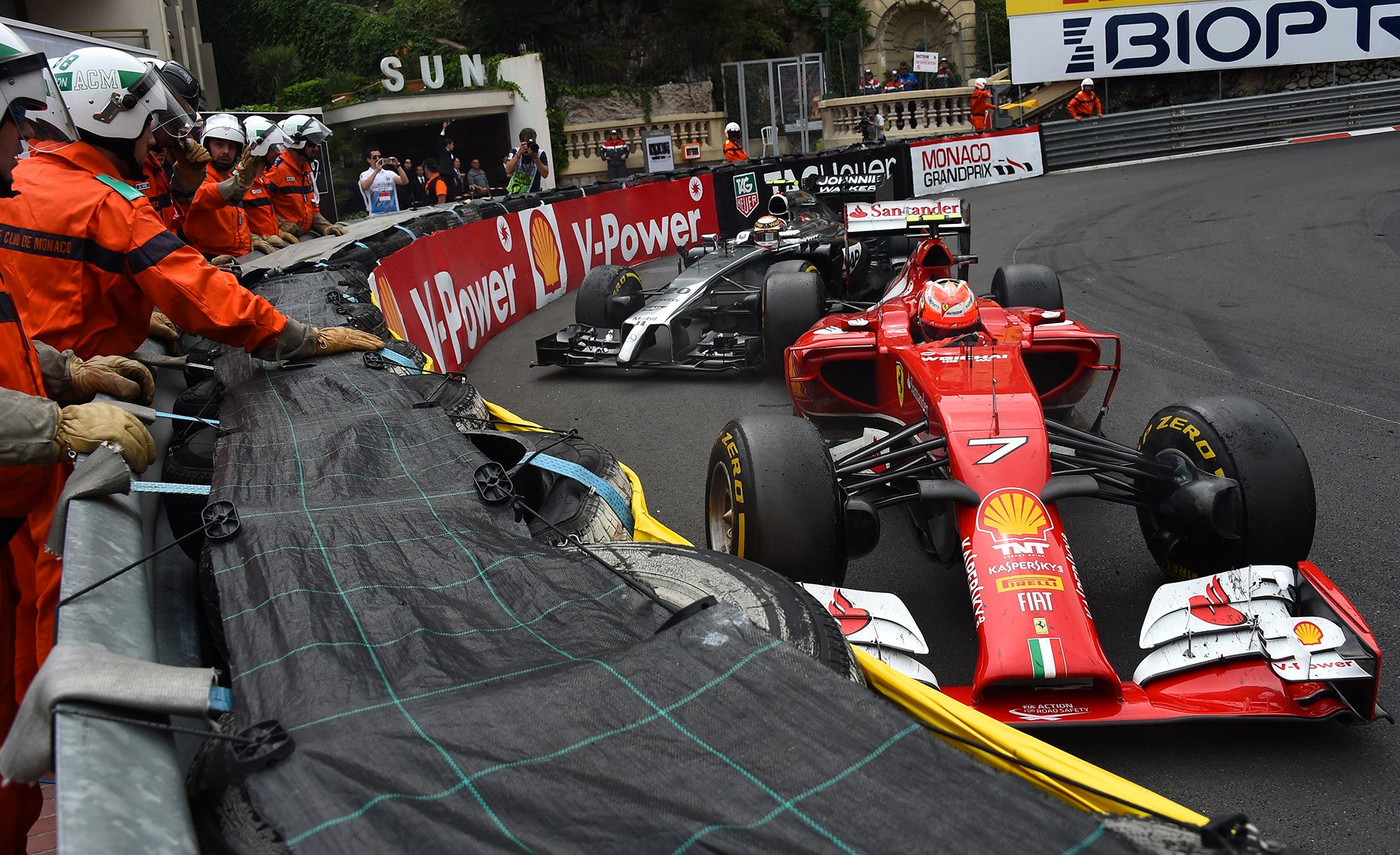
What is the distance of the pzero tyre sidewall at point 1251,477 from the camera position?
3.93 m

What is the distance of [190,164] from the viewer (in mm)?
6977

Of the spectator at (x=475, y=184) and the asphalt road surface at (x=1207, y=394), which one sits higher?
the spectator at (x=475, y=184)

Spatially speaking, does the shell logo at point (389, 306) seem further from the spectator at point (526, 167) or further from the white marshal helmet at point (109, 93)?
the spectator at point (526, 167)

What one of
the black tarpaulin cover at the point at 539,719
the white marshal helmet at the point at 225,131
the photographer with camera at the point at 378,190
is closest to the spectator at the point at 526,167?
the photographer with camera at the point at 378,190

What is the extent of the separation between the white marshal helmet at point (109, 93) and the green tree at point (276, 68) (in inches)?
999

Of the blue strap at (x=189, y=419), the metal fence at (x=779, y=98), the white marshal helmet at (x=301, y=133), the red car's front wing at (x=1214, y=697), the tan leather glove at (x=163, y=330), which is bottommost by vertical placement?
the red car's front wing at (x=1214, y=697)

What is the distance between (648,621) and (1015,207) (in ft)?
53.6

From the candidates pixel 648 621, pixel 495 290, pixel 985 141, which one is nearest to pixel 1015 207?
pixel 985 141

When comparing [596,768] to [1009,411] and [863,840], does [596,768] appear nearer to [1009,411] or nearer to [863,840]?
[863,840]

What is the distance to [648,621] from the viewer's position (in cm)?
229

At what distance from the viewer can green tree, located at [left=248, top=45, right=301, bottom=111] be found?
90.7 feet

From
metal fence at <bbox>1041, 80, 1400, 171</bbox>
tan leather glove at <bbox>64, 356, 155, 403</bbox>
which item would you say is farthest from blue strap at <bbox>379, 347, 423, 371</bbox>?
metal fence at <bbox>1041, 80, 1400, 171</bbox>

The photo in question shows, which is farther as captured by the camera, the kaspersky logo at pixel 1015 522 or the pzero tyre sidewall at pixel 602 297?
the pzero tyre sidewall at pixel 602 297

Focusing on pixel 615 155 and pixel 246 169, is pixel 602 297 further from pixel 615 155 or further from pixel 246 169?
pixel 615 155
